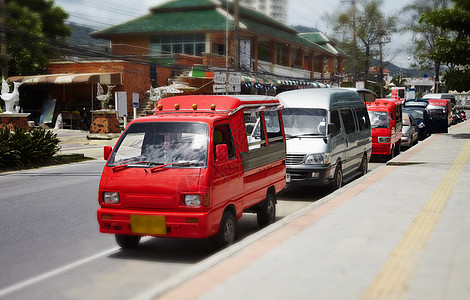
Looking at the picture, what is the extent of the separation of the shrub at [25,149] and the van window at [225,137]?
11.8 m

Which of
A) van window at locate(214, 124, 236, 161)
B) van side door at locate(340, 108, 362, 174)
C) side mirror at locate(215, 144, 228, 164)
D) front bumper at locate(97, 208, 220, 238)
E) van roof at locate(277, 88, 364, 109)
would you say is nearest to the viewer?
front bumper at locate(97, 208, 220, 238)

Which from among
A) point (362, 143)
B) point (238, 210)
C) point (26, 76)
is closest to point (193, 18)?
point (26, 76)

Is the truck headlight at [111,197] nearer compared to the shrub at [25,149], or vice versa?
the truck headlight at [111,197]

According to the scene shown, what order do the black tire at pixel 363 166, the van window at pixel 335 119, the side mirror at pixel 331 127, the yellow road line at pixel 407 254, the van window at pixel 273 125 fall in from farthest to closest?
1. the black tire at pixel 363 166
2. the van window at pixel 335 119
3. the side mirror at pixel 331 127
4. the van window at pixel 273 125
5. the yellow road line at pixel 407 254

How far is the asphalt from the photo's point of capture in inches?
193

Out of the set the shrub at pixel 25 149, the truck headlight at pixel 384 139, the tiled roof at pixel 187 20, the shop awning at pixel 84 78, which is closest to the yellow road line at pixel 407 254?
the truck headlight at pixel 384 139

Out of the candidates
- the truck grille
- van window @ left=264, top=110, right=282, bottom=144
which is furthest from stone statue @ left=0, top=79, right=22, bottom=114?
van window @ left=264, top=110, right=282, bottom=144

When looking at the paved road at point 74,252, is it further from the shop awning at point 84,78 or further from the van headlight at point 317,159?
the shop awning at point 84,78

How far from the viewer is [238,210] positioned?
7.73 m

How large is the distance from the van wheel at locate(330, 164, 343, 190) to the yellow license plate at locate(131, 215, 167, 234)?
6378mm

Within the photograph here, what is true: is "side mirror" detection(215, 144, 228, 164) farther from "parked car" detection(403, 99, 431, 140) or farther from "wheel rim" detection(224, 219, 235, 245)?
"parked car" detection(403, 99, 431, 140)

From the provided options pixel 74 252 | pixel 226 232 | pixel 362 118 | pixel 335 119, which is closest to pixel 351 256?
pixel 226 232

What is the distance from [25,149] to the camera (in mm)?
18109

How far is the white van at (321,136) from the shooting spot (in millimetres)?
11773
